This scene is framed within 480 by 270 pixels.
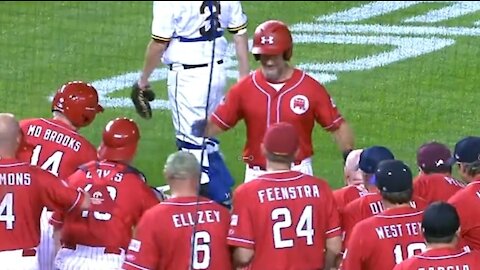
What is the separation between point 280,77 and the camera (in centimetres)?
747

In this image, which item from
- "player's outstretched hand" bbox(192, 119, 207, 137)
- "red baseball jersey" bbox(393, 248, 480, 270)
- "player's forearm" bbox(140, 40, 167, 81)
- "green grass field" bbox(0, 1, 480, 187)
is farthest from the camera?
"green grass field" bbox(0, 1, 480, 187)

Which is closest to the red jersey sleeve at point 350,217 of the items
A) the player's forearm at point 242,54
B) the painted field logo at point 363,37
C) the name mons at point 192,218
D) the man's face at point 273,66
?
the name mons at point 192,218

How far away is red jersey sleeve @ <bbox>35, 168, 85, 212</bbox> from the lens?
6578mm

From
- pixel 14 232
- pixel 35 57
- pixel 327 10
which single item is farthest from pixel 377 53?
pixel 14 232

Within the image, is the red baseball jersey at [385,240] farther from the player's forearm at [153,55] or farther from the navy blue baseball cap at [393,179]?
the player's forearm at [153,55]

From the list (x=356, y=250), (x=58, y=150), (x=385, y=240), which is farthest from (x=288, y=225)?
(x=58, y=150)

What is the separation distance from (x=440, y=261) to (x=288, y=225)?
2.54 ft

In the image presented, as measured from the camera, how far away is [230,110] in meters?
7.50

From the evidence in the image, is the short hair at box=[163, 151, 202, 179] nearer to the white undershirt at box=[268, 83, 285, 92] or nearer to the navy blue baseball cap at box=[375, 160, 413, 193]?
the navy blue baseball cap at box=[375, 160, 413, 193]

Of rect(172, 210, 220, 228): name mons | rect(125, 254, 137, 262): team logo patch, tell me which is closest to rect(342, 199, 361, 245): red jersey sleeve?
rect(172, 210, 220, 228): name mons

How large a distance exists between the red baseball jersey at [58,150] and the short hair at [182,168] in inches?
49.4

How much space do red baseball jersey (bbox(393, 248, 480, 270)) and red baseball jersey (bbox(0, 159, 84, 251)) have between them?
1740mm

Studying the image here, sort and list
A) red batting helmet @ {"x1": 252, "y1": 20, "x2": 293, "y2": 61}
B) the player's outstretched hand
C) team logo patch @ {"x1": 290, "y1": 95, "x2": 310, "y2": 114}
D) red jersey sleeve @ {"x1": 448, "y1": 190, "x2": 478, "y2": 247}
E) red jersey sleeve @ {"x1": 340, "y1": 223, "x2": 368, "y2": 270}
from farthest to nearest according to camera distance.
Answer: the player's outstretched hand
team logo patch @ {"x1": 290, "y1": 95, "x2": 310, "y2": 114}
red batting helmet @ {"x1": 252, "y1": 20, "x2": 293, "y2": 61}
red jersey sleeve @ {"x1": 448, "y1": 190, "x2": 478, "y2": 247}
red jersey sleeve @ {"x1": 340, "y1": 223, "x2": 368, "y2": 270}

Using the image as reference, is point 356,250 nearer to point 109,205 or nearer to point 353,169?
point 353,169
